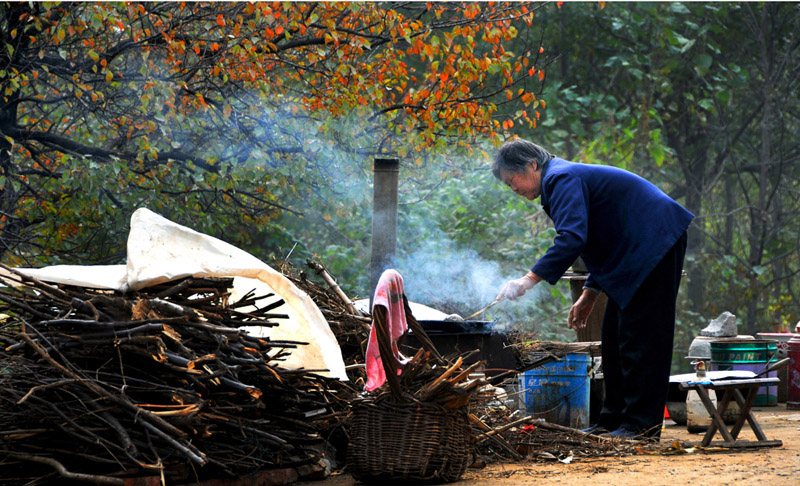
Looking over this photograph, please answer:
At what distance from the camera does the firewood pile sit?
358cm

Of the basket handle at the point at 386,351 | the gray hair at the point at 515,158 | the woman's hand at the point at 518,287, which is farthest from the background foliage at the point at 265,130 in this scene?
the basket handle at the point at 386,351

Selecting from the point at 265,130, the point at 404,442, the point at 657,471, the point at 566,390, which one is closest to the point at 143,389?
the point at 404,442

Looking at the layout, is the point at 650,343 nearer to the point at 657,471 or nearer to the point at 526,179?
the point at 657,471

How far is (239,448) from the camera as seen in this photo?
4023 mm

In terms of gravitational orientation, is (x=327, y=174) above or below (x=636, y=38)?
below

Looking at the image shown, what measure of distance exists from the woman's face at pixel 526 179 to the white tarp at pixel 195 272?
1768mm

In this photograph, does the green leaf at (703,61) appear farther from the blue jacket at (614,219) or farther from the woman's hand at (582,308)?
the woman's hand at (582,308)

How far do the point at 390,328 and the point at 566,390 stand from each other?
2501mm

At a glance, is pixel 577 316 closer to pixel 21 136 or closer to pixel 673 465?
pixel 673 465

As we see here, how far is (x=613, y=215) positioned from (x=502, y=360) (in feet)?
5.25

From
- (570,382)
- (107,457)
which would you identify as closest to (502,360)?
(570,382)

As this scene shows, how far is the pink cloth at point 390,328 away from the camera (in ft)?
14.0

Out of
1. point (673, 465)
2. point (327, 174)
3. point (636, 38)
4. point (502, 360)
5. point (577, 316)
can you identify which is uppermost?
point (636, 38)

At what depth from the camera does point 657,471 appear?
4449 mm
